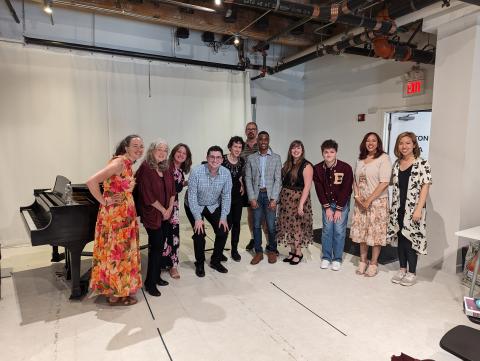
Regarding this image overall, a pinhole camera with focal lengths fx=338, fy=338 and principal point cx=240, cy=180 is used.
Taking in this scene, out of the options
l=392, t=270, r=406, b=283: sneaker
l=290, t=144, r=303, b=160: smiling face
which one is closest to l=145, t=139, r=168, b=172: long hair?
l=290, t=144, r=303, b=160: smiling face

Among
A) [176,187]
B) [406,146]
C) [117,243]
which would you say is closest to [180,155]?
[176,187]

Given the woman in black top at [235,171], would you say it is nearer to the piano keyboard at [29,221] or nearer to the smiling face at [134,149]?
the smiling face at [134,149]

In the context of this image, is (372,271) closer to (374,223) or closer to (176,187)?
(374,223)

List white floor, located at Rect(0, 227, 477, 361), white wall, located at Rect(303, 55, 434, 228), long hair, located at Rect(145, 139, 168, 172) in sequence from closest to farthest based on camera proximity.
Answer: white floor, located at Rect(0, 227, 477, 361) < long hair, located at Rect(145, 139, 168, 172) < white wall, located at Rect(303, 55, 434, 228)

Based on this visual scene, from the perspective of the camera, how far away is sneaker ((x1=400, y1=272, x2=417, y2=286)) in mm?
3148

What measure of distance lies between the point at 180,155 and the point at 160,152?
0.53 m

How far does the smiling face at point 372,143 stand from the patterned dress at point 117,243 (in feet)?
7.17

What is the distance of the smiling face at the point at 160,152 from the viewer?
2.73 metres

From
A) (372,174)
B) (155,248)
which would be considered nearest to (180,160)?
(155,248)

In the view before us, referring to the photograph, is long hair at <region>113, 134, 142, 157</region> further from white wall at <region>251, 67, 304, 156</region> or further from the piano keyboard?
white wall at <region>251, 67, 304, 156</region>

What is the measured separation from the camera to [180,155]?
3.27 metres

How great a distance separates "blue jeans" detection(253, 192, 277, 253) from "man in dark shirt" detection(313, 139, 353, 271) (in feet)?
1.77

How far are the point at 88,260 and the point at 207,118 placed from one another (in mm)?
2622

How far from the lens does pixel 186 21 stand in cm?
417
